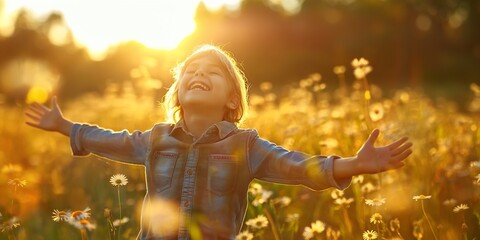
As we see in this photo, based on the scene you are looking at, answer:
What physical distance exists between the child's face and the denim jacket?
13cm

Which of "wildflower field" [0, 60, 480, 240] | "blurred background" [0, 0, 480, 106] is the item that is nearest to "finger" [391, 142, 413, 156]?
"wildflower field" [0, 60, 480, 240]

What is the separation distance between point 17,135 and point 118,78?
26276 millimetres

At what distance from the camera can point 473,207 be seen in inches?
152

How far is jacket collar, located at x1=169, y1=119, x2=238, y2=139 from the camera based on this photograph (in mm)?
3148

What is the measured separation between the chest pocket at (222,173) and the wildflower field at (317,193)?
0.24m

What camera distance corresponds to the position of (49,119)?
12.2 feet

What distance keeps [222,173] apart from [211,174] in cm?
5

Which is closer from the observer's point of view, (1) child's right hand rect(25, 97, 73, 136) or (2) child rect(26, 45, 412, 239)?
(2) child rect(26, 45, 412, 239)

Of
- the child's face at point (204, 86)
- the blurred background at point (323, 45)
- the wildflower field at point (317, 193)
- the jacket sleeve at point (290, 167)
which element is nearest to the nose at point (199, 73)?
the child's face at point (204, 86)

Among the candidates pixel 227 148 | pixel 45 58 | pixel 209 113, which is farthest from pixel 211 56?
pixel 45 58

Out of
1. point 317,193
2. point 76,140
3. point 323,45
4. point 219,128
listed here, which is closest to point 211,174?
point 219,128

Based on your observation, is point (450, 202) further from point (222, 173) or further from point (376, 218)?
point (222, 173)

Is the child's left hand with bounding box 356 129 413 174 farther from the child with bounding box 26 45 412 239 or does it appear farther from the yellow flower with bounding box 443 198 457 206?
the yellow flower with bounding box 443 198 457 206

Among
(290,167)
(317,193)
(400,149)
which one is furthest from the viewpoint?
(317,193)
